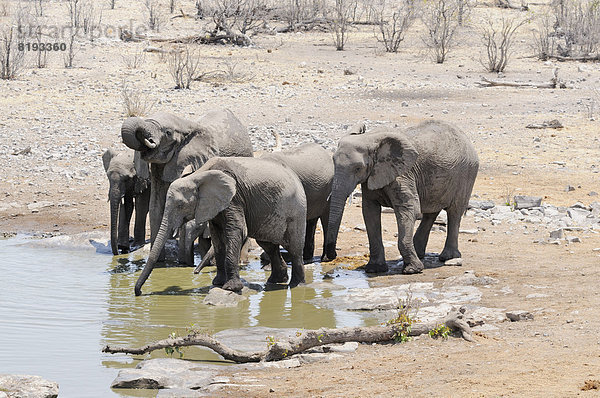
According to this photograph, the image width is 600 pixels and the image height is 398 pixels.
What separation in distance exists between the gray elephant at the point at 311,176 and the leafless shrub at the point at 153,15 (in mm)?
23098

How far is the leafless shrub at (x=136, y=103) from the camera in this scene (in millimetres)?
20031

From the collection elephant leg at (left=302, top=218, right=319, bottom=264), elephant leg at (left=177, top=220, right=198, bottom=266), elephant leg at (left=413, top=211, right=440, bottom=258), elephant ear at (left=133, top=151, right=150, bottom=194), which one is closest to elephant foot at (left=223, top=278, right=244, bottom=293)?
elephant leg at (left=177, top=220, right=198, bottom=266)

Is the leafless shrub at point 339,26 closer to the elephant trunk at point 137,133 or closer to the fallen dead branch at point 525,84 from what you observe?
the fallen dead branch at point 525,84

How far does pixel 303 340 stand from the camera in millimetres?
6922

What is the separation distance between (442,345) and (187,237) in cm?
471

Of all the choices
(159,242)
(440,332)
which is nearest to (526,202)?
(159,242)

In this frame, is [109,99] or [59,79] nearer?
[109,99]

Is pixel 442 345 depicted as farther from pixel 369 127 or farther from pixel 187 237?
pixel 369 127

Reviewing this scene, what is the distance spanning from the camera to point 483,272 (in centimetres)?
1039

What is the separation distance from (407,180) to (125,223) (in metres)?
4.00

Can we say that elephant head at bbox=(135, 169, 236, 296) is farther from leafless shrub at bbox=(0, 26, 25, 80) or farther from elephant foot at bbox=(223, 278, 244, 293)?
leafless shrub at bbox=(0, 26, 25, 80)

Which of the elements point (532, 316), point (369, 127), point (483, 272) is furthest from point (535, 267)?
point (369, 127)

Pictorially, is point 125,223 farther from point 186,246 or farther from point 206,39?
point 206,39

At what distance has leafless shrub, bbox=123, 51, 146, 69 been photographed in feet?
84.7
